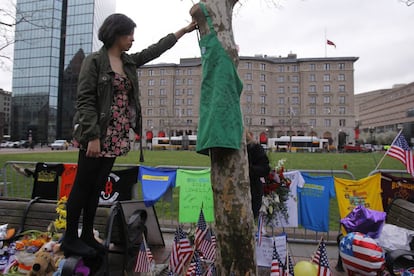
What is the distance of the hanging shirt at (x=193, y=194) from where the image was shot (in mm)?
5562

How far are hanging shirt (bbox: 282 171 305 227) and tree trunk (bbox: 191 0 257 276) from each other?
3.31 meters

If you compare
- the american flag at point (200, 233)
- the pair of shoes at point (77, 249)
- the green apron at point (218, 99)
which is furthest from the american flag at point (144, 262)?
the green apron at point (218, 99)

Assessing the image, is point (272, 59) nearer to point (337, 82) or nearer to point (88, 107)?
point (337, 82)

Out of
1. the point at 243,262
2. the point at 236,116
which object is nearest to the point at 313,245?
the point at 243,262

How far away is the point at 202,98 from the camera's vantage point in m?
2.14

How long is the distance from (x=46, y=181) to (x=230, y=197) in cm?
573

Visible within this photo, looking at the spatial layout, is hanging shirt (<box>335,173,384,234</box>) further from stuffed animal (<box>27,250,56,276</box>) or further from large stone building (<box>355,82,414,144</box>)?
large stone building (<box>355,82,414,144</box>)

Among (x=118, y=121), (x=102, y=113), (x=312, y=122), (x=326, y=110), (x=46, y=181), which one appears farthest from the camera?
(x=312, y=122)

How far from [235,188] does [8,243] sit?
2.99m

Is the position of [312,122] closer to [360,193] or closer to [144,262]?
[360,193]

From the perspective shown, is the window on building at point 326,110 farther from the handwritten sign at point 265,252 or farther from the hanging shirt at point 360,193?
the handwritten sign at point 265,252

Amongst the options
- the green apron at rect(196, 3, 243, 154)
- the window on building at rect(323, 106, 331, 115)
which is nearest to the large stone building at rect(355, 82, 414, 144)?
the window on building at rect(323, 106, 331, 115)

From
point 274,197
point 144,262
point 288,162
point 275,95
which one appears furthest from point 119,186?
point 275,95

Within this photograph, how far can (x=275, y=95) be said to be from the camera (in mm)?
84625
